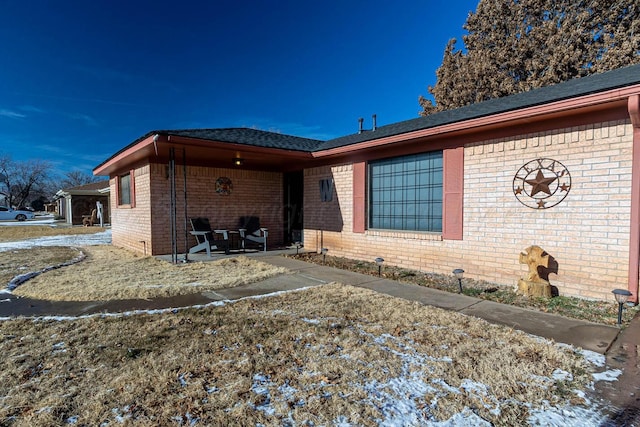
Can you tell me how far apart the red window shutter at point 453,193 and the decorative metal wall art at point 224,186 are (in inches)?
227

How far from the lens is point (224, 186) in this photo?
907cm

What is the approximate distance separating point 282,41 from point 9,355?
1431 cm

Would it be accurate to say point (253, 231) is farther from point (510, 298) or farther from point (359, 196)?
point (510, 298)

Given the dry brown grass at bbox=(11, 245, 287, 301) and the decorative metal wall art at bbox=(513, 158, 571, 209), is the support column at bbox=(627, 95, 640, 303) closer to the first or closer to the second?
the decorative metal wall art at bbox=(513, 158, 571, 209)

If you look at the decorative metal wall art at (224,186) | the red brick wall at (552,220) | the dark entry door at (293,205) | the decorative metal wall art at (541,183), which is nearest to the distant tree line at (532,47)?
the dark entry door at (293,205)

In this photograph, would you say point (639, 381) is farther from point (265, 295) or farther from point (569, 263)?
point (265, 295)

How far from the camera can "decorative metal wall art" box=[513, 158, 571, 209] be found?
15.1 feet

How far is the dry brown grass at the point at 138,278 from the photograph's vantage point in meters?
4.65

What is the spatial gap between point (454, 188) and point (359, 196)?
2293mm

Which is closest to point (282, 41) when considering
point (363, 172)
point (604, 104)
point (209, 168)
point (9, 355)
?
point (209, 168)

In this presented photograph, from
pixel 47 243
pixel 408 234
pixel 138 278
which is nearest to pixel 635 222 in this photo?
pixel 408 234

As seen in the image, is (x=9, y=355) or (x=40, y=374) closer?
(x=40, y=374)

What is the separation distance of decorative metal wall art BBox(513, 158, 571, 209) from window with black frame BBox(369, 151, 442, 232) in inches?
55.3

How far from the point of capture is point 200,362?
260 centimetres
